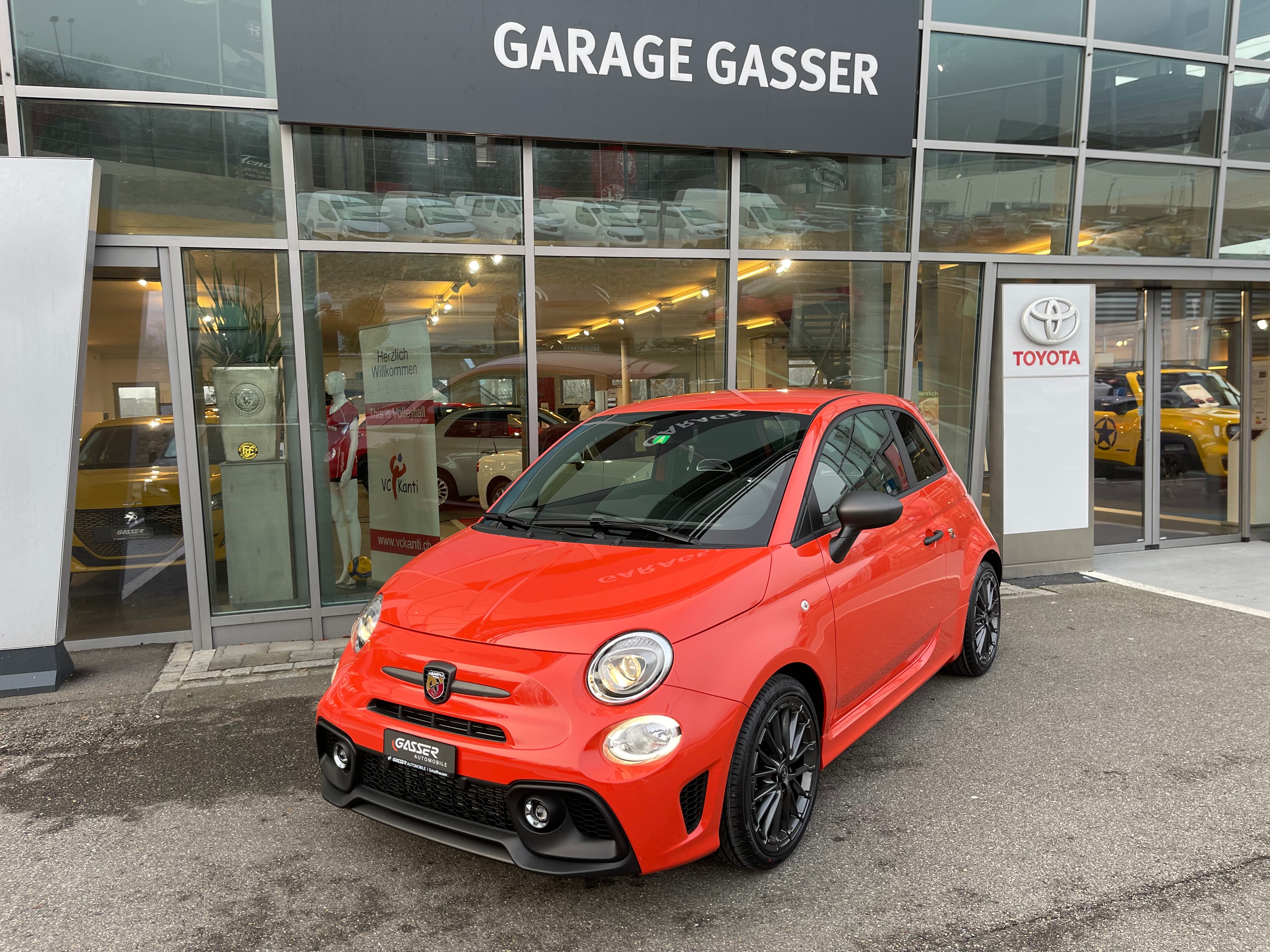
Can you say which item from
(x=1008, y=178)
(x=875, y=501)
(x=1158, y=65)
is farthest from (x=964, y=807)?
(x=1158, y=65)

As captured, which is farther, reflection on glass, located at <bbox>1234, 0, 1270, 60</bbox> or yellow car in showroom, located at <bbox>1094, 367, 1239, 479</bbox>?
yellow car in showroom, located at <bbox>1094, 367, 1239, 479</bbox>

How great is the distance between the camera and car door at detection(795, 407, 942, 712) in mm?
3316

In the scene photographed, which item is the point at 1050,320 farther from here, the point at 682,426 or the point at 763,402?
the point at 682,426

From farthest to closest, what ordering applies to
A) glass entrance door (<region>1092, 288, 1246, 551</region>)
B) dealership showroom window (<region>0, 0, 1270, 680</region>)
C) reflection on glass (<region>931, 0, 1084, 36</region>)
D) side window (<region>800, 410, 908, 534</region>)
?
1. glass entrance door (<region>1092, 288, 1246, 551</region>)
2. reflection on glass (<region>931, 0, 1084, 36</region>)
3. dealership showroom window (<region>0, 0, 1270, 680</region>)
4. side window (<region>800, 410, 908, 534</region>)

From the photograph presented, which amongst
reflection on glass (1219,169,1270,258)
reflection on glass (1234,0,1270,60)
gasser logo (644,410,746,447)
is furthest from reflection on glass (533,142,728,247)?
reflection on glass (1234,0,1270,60)

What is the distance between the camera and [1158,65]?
25.5ft

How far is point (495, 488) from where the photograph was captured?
6.57 metres

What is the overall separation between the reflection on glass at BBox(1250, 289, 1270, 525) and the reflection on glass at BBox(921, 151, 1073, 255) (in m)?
2.76

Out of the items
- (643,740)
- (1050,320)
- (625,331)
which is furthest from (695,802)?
(1050,320)

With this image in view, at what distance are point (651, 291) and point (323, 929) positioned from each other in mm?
5335

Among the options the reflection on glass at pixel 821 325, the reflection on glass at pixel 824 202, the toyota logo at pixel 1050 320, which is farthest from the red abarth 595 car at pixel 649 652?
the toyota logo at pixel 1050 320

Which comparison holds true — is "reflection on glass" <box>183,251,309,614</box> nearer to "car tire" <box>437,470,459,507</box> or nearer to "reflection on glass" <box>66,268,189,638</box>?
"reflection on glass" <box>66,268,189,638</box>

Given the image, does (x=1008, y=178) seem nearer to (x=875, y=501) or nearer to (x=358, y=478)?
(x=875, y=501)

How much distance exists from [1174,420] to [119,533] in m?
9.95
